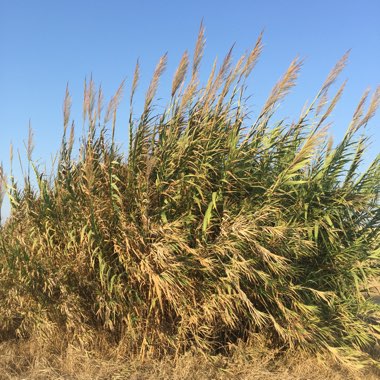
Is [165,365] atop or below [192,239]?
below

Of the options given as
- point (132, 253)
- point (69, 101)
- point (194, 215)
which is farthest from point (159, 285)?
point (69, 101)

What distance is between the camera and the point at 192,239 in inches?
207

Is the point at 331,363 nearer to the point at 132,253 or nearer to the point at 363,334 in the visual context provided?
the point at 363,334

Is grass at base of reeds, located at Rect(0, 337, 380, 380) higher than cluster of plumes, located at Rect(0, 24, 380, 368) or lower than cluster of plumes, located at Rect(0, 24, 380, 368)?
lower

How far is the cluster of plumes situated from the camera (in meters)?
5.05

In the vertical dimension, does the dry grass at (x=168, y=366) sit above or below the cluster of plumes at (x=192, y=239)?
below

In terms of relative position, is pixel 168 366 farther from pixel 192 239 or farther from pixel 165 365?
pixel 192 239

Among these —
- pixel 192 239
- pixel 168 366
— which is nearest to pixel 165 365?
pixel 168 366

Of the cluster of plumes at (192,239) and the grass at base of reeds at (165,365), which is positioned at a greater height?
the cluster of plumes at (192,239)

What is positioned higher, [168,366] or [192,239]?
[192,239]

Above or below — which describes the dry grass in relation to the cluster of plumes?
below

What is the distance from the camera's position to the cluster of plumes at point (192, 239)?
5.05 metres

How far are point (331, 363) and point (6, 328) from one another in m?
3.89

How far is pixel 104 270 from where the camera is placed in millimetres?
5059
